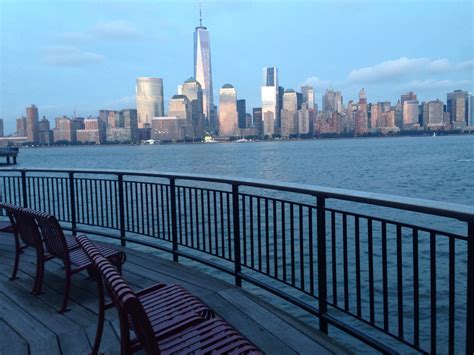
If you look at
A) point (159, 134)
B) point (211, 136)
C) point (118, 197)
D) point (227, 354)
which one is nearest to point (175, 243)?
point (118, 197)

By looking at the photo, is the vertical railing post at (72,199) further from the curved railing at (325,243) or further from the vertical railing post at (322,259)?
the vertical railing post at (322,259)

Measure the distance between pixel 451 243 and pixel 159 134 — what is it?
159569 millimetres

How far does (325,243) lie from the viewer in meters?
4.09

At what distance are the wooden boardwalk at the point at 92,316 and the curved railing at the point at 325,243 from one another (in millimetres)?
221

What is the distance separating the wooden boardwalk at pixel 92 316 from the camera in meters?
3.72

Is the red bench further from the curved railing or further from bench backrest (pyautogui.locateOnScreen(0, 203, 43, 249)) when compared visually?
bench backrest (pyautogui.locateOnScreen(0, 203, 43, 249))

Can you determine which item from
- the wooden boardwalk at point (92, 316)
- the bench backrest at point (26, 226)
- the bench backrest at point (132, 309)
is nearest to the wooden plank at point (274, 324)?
the wooden boardwalk at point (92, 316)

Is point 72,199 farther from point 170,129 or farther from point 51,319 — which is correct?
point 170,129

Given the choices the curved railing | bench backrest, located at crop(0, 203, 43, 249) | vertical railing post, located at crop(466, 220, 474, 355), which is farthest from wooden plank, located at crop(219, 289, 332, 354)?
bench backrest, located at crop(0, 203, 43, 249)

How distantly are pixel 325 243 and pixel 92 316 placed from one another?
86.7 inches

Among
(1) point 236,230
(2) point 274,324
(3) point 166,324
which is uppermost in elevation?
(1) point 236,230

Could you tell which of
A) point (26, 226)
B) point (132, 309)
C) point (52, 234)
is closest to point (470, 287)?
point (132, 309)

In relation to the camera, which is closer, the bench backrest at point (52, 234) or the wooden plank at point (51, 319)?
the wooden plank at point (51, 319)

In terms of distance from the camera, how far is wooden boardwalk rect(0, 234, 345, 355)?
3.72 metres
